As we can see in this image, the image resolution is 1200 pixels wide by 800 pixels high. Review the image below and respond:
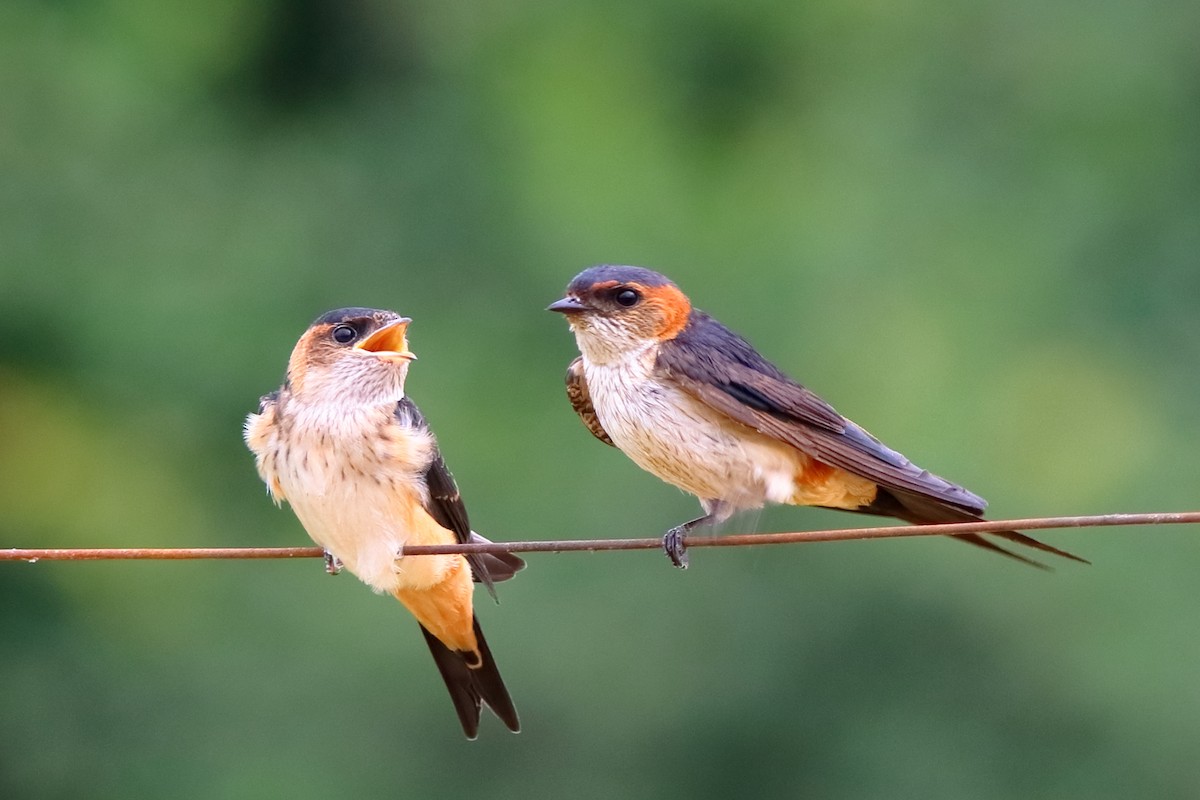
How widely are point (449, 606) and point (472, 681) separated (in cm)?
22

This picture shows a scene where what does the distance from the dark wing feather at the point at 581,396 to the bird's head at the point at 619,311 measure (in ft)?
0.48

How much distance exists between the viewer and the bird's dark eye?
4.57 metres

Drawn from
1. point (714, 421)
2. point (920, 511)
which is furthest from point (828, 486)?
point (714, 421)

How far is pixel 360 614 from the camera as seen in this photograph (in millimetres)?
8508

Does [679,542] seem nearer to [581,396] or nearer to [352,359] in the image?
[581,396]

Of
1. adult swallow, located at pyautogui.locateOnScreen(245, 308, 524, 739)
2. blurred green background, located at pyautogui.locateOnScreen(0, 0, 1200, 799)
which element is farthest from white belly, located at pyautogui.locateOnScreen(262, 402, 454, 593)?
blurred green background, located at pyautogui.locateOnScreen(0, 0, 1200, 799)

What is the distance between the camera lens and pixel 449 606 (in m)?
4.68

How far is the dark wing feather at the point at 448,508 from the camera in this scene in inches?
175

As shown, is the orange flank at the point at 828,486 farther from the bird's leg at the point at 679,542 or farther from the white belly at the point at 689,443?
the bird's leg at the point at 679,542

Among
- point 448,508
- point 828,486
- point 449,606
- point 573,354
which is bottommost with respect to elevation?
point 573,354

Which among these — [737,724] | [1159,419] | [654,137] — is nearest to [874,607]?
[737,724]

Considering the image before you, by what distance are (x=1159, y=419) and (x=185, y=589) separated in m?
4.85

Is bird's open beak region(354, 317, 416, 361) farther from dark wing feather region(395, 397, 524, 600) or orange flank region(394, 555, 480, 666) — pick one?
orange flank region(394, 555, 480, 666)

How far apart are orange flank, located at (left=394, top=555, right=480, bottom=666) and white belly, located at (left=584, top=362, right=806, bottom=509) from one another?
56 centimetres
